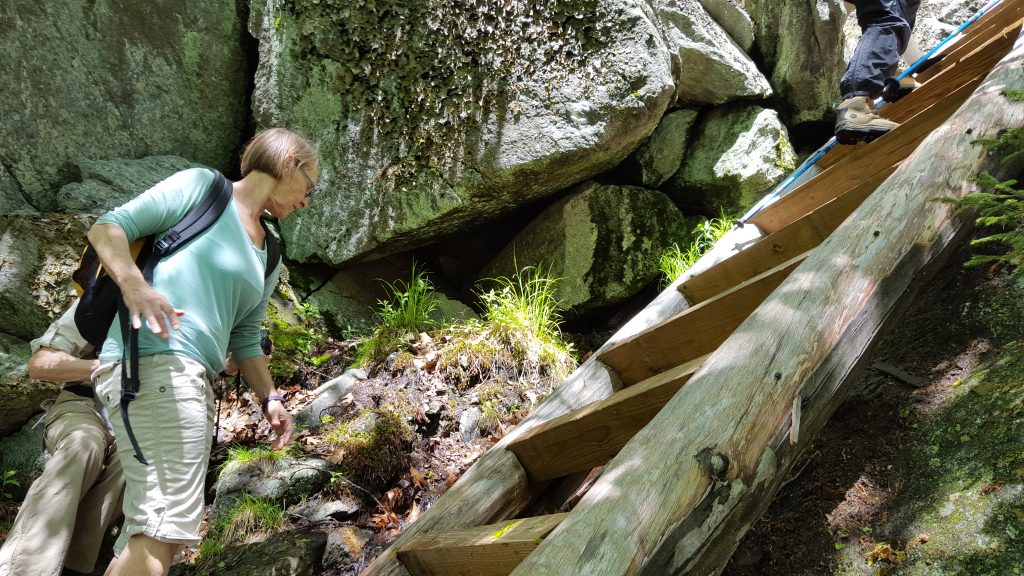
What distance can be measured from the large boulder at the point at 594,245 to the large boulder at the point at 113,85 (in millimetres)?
3081

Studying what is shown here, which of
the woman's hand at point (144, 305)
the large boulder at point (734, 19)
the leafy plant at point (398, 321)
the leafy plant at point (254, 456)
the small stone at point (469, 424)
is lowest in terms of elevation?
the small stone at point (469, 424)

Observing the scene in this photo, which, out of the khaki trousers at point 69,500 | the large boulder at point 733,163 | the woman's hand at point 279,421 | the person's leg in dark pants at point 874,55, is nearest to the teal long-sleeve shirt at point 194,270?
the woman's hand at point 279,421

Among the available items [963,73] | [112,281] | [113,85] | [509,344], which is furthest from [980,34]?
[113,85]

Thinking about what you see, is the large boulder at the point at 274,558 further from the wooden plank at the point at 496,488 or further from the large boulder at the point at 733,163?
the large boulder at the point at 733,163

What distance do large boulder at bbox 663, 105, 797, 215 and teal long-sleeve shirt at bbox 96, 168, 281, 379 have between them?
4.81m

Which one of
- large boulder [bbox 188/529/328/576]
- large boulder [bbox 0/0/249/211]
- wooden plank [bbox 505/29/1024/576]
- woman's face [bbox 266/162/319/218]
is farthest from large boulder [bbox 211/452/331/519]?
large boulder [bbox 0/0/249/211]

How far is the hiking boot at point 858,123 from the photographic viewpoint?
11.6 feet

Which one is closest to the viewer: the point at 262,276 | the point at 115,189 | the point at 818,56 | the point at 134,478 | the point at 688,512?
the point at 688,512

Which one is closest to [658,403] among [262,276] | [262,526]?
[262,276]

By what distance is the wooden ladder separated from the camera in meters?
1.83

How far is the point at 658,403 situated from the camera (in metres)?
2.00

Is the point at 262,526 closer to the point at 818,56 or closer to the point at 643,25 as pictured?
the point at 643,25

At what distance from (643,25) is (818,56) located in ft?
9.20

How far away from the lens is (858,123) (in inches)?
142
